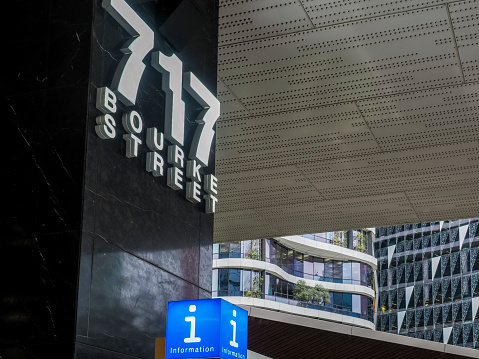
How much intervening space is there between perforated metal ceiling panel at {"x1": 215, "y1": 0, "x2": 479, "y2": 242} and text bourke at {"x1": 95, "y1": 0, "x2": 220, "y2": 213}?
6.51 feet

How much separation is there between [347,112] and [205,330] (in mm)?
6123

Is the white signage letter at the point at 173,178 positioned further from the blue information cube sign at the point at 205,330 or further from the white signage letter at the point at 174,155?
the blue information cube sign at the point at 205,330

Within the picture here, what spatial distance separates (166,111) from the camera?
5.88 m

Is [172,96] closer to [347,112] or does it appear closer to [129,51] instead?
[129,51]

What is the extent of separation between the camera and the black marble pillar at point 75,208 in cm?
455

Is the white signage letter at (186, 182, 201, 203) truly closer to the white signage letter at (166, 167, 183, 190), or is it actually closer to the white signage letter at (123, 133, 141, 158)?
the white signage letter at (166, 167, 183, 190)

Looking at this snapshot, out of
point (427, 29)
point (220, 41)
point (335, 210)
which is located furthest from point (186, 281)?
point (335, 210)

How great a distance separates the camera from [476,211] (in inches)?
554

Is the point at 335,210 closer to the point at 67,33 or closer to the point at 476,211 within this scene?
the point at 476,211

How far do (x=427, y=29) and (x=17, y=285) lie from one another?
17.4 ft

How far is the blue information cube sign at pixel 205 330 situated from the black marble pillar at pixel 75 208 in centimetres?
42

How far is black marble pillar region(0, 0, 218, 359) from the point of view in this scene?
4.55m

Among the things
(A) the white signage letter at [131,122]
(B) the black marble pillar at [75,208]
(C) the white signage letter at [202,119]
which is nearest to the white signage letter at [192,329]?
(B) the black marble pillar at [75,208]

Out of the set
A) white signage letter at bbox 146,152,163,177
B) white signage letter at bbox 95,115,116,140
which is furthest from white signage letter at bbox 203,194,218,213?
white signage letter at bbox 95,115,116,140
